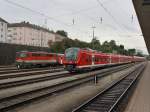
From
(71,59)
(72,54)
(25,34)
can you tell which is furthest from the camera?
(25,34)

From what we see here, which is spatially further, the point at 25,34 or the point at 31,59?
the point at 25,34

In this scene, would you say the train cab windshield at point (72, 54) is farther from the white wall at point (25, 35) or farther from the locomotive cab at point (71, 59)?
the white wall at point (25, 35)

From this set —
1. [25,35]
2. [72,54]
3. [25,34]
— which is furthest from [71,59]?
[25,34]

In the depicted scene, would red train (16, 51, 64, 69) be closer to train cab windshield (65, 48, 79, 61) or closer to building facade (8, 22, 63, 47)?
train cab windshield (65, 48, 79, 61)

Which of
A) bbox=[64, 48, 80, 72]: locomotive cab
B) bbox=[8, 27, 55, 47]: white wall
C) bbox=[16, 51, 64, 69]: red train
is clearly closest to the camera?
bbox=[64, 48, 80, 72]: locomotive cab

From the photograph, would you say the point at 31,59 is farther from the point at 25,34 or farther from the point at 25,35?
the point at 25,34

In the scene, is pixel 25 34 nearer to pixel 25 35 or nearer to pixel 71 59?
pixel 25 35

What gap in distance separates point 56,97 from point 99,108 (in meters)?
3.95

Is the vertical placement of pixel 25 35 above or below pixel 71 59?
above

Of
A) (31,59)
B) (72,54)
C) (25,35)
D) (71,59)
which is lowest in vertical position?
(71,59)

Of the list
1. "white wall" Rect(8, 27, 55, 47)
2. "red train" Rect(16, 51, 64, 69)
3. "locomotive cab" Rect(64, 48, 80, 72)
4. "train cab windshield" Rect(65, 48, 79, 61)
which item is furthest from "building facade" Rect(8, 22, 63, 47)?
"locomotive cab" Rect(64, 48, 80, 72)

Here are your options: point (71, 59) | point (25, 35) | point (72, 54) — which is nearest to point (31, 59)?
point (72, 54)

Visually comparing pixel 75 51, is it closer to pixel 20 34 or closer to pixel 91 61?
pixel 91 61

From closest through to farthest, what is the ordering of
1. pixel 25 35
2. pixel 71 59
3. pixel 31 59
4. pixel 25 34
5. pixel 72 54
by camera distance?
pixel 71 59
pixel 72 54
pixel 31 59
pixel 25 35
pixel 25 34
